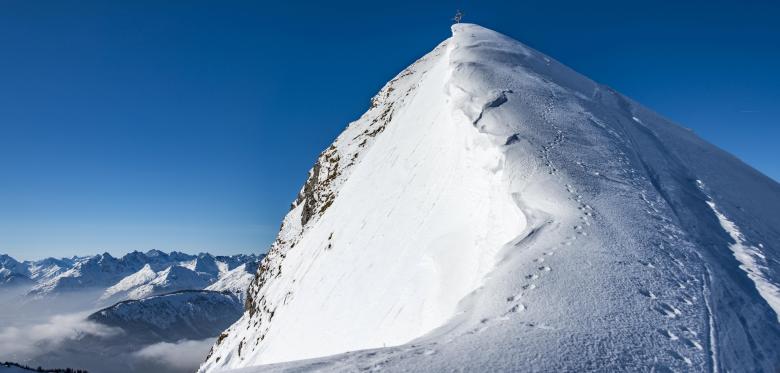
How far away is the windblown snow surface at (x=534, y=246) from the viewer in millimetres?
5250

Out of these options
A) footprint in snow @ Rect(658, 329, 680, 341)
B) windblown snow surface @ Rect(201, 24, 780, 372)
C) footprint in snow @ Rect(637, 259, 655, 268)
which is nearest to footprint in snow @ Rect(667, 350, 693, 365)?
windblown snow surface @ Rect(201, 24, 780, 372)

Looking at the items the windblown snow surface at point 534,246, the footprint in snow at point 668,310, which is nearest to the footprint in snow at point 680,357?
the windblown snow surface at point 534,246

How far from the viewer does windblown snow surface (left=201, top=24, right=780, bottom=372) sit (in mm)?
5250

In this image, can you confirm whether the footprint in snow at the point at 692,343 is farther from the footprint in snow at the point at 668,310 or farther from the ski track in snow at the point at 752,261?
the ski track in snow at the point at 752,261

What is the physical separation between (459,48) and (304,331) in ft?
46.1

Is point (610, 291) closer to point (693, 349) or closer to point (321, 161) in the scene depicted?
point (693, 349)

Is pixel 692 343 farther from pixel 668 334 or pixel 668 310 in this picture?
pixel 668 310

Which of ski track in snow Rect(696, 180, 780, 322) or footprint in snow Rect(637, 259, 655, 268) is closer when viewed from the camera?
footprint in snow Rect(637, 259, 655, 268)

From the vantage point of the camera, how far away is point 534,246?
7.55 meters

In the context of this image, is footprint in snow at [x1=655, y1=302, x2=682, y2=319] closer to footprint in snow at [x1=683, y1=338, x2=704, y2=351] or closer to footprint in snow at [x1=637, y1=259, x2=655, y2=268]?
footprint in snow at [x1=683, y1=338, x2=704, y2=351]

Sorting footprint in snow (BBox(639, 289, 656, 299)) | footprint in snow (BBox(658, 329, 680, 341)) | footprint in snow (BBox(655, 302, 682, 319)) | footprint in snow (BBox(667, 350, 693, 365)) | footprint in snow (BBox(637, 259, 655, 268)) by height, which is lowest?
footprint in snow (BBox(667, 350, 693, 365))

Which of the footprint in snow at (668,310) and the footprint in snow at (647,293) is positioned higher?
the footprint in snow at (647,293)

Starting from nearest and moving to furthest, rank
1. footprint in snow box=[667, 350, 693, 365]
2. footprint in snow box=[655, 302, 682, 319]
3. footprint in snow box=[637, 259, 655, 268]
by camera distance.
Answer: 1. footprint in snow box=[667, 350, 693, 365]
2. footprint in snow box=[655, 302, 682, 319]
3. footprint in snow box=[637, 259, 655, 268]

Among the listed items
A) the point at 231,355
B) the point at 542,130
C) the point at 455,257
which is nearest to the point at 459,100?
the point at 542,130
